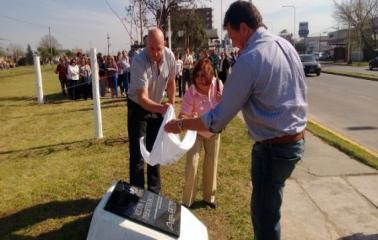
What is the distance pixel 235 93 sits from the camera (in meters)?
2.77

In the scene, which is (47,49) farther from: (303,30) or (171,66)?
(171,66)

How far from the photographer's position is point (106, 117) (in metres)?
12.2

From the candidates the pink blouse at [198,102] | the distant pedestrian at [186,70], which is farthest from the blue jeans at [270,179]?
the distant pedestrian at [186,70]

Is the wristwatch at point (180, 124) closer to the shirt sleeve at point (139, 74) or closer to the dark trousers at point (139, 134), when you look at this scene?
the shirt sleeve at point (139, 74)

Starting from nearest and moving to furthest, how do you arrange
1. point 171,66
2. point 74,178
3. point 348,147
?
point 171,66
point 74,178
point 348,147

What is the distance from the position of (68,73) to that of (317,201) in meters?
15.4

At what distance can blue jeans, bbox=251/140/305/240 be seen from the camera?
2969mm

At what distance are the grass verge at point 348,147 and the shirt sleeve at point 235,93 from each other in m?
4.39

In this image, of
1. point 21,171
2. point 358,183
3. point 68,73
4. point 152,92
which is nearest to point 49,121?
point 21,171

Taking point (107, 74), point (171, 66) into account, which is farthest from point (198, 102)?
point (107, 74)

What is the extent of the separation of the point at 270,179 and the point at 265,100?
59cm

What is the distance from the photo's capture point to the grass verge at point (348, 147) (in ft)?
22.5

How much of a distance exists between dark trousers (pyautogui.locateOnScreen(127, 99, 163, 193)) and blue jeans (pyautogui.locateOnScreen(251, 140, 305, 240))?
2.02 m

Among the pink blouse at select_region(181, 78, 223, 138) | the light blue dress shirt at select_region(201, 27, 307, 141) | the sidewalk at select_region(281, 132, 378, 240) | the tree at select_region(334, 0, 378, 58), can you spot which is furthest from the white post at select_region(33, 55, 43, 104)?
the tree at select_region(334, 0, 378, 58)
